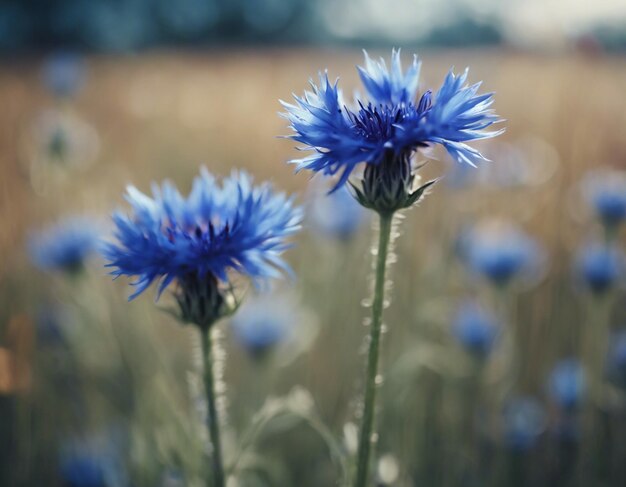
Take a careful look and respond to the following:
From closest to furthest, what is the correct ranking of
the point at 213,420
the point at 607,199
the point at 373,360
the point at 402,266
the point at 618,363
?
the point at 373,360 → the point at 213,420 → the point at 618,363 → the point at 607,199 → the point at 402,266

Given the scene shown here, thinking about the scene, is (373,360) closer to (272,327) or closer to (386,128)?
(386,128)

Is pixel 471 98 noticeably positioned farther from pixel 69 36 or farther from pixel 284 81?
pixel 69 36

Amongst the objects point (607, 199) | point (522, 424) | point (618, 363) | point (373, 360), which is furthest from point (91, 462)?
point (607, 199)

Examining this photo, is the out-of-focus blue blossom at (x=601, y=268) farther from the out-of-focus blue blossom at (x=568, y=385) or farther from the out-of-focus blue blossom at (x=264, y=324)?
the out-of-focus blue blossom at (x=264, y=324)

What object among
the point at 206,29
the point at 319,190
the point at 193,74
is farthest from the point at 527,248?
the point at 206,29

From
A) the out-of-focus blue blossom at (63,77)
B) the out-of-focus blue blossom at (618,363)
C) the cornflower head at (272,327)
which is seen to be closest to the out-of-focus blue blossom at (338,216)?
the cornflower head at (272,327)
